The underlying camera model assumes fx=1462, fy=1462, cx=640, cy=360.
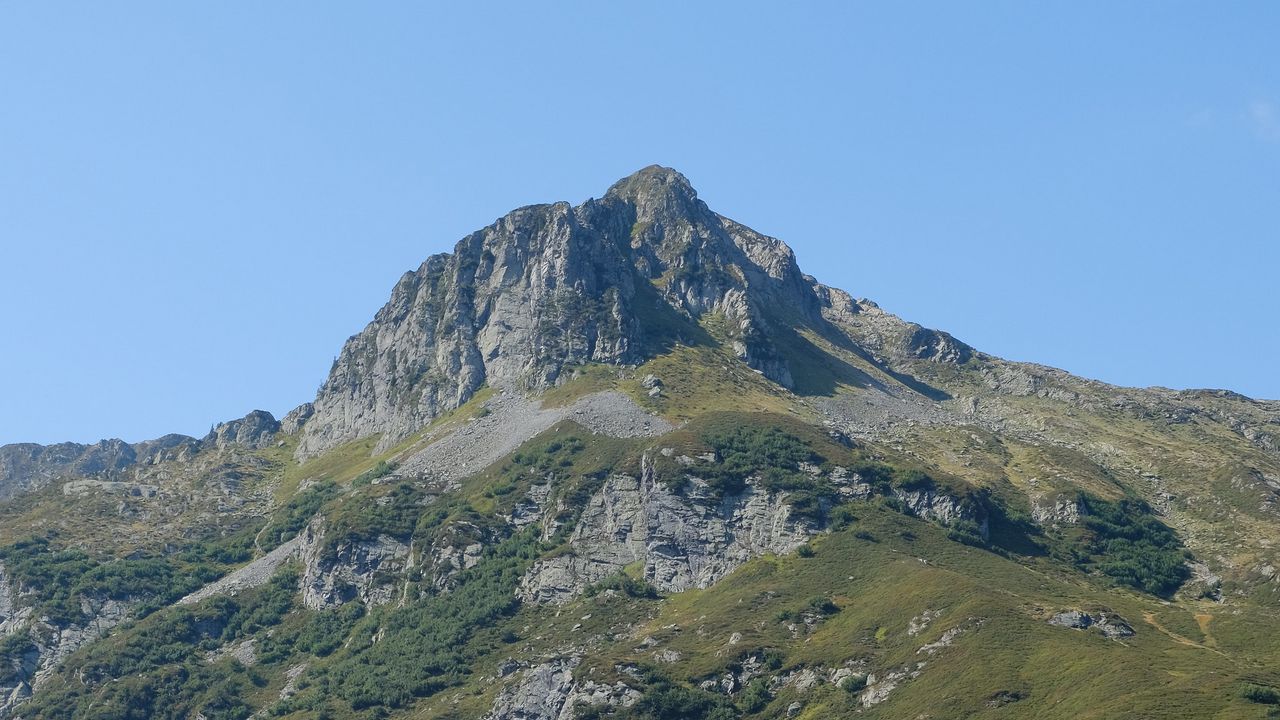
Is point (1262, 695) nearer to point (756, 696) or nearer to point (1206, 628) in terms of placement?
point (756, 696)

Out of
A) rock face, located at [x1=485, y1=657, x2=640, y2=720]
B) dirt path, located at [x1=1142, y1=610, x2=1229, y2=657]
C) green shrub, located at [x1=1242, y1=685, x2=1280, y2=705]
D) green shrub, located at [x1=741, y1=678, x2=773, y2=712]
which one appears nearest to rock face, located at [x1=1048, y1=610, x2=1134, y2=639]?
dirt path, located at [x1=1142, y1=610, x2=1229, y2=657]

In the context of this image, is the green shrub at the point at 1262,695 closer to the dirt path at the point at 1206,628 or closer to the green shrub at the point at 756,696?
the dirt path at the point at 1206,628

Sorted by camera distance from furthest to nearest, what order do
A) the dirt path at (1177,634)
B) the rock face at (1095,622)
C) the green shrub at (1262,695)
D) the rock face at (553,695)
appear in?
the dirt path at (1177,634) < the rock face at (1095,622) < the rock face at (553,695) < the green shrub at (1262,695)

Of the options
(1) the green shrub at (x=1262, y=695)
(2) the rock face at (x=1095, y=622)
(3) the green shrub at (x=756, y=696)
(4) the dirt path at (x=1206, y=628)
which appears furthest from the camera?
(4) the dirt path at (x=1206, y=628)

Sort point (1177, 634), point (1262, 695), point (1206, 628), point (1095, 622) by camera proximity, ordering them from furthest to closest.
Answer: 1. point (1206, 628)
2. point (1177, 634)
3. point (1095, 622)
4. point (1262, 695)

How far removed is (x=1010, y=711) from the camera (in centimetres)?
14562

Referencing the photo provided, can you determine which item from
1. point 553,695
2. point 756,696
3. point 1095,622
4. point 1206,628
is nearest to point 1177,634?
point 1206,628

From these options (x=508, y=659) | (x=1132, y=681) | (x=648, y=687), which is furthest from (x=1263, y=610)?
(x=508, y=659)

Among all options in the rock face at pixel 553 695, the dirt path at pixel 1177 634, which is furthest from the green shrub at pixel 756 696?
the dirt path at pixel 1177 634

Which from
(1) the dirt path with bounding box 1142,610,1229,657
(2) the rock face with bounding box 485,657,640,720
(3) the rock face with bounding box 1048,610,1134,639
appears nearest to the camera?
(2) the rock face with bounding box 485,657,640,720

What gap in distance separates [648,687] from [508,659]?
100 ft

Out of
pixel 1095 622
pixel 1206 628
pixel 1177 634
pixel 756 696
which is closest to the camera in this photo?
pixel 756 696

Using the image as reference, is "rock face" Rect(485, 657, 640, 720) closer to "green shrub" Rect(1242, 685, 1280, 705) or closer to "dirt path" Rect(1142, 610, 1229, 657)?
"green shrub" Rect(1242, 685, 1280, 705)

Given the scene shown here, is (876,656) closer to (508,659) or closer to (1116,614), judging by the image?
(1116,614)
